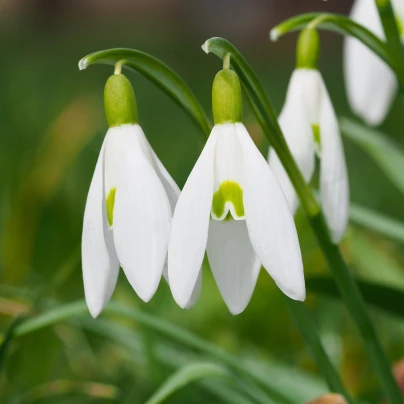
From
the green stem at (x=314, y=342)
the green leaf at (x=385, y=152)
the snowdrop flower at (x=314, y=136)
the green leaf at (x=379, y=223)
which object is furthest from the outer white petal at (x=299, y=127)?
the green leaf at (x=385, y=152)

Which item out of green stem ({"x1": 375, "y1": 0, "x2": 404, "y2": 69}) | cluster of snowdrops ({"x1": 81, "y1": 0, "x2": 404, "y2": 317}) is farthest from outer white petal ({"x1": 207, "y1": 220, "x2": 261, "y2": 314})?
green stem ({"x1": 375, "y1": 0, "x2": 404, "y2": 69})

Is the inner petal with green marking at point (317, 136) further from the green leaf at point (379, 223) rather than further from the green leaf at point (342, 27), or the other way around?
the green leaf at point (379, 223)

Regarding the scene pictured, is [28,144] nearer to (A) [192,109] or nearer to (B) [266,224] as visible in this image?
(A) [192,109]

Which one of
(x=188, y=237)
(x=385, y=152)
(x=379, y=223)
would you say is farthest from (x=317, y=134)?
(x=385, y=152)

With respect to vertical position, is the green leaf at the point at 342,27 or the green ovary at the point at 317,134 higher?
the green leaf at the point at 342,27

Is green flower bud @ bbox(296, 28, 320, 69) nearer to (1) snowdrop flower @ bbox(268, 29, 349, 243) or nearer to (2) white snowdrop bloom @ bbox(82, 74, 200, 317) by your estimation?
(1) snowdrop flower @ bbox(268, 29, 349, 243)

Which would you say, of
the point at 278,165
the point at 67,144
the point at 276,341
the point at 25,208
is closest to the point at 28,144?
the point at 67,144

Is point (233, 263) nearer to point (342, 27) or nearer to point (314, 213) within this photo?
point (314, 213)
